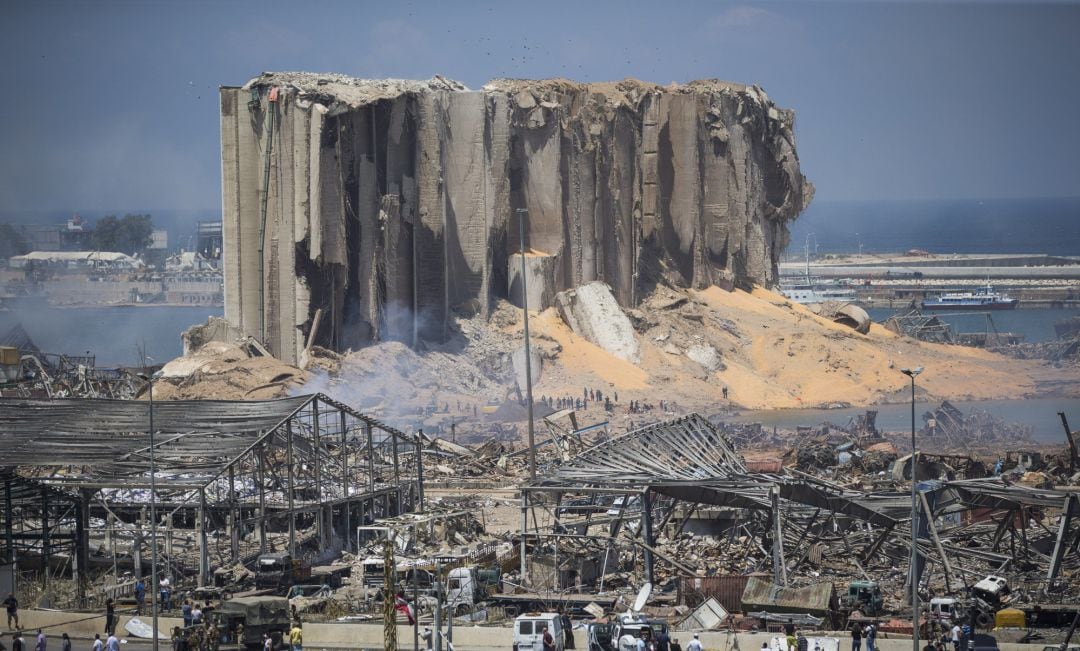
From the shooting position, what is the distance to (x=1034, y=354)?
91.2 metres

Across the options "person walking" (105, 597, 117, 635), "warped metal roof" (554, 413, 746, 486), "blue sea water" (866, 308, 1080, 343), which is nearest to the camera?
"person walking" (105, 597, 117, 635)

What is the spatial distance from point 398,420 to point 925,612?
3333 cm

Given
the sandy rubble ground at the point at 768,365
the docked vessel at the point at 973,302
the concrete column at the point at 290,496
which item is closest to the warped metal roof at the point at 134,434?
the concrete column at the point at 290,496

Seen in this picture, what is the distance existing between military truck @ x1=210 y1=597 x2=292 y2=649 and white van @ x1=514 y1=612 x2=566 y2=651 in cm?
447

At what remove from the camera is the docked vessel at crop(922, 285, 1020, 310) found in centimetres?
15575

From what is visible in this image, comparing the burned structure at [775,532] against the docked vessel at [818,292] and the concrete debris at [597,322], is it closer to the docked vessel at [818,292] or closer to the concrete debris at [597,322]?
the concrete debris at [597,322]

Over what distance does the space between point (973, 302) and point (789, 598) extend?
124 m

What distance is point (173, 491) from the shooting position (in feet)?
144

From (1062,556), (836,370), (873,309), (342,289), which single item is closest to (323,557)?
(1062,556)

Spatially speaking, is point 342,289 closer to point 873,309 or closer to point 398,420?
point 398,420

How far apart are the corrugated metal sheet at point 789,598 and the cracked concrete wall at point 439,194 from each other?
3673cm

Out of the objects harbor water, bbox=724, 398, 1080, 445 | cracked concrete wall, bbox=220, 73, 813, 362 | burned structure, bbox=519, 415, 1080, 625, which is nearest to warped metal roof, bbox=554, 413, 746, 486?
burned structure, bbox=519, 415, 1080, 625

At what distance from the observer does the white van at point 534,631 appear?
112ft

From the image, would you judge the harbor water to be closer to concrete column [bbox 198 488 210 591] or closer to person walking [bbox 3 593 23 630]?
concrete column [bbox 198 488 210 591]
